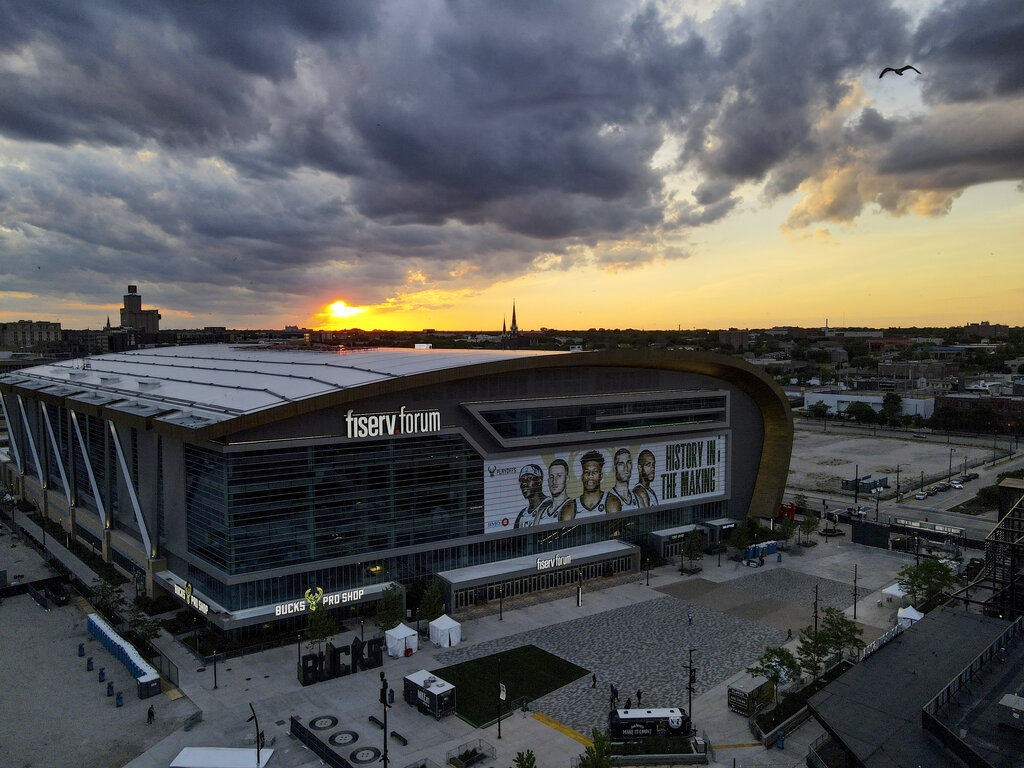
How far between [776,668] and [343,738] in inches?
976

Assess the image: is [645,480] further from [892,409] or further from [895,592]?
[892,409]

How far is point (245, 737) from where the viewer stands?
121 feet

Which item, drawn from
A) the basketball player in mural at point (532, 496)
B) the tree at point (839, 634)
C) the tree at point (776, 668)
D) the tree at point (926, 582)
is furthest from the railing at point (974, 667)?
the basketball player in mural at point (532, 496)

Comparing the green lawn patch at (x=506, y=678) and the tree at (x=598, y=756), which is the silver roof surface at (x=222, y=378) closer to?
the green lawn patch at (x=506, y=678)

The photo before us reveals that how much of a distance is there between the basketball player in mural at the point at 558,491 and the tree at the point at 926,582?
93.6 ft

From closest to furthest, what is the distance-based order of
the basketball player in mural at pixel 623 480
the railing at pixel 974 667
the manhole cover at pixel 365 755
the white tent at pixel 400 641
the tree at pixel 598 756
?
1. the tree at pixel 598 756
2. the railing at pixel 974 667
3. the manhole cover at pixel 365 755
4. the white tent at pixel 400 641
5. the basketball player in mural at pixel 623 480

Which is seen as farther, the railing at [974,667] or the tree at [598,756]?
the railing at [974,667]

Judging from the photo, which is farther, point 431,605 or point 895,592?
point 895,592

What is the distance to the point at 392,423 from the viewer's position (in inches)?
2152

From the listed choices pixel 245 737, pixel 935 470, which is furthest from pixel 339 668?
pixel 935 470

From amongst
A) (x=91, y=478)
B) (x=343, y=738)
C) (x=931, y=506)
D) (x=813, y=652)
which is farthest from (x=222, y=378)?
(x=931, y=506)

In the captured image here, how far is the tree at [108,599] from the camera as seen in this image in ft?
173

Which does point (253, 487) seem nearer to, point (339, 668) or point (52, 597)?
point (339, 668)

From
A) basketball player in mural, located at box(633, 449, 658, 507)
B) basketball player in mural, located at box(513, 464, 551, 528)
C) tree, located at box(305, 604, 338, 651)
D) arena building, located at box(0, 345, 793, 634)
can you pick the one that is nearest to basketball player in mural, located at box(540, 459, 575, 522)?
arena building, located at box(0, 345, 793, 634)
